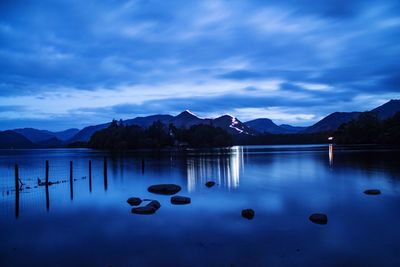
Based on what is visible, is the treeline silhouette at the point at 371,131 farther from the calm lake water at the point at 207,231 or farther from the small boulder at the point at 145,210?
the small boulder at the point at 145,210

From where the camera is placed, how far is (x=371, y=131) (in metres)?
146

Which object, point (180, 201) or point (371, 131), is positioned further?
point (371, 131)

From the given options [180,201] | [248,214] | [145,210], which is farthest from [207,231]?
A: [180,201]

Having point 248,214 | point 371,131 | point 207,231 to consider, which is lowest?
point 207,231

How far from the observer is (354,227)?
17469 millimetres

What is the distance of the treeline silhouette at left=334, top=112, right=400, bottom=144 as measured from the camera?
419 feet

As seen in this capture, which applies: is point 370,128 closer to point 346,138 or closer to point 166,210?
point 346,138

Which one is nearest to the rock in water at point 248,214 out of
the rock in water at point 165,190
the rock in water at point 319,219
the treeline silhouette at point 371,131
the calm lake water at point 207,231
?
the calm lake water at point 207,231

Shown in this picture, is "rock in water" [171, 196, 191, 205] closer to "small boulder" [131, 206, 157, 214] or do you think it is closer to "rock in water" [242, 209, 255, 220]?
"small boulder" [131, 206, 157, 214]

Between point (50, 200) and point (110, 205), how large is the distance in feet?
22.4

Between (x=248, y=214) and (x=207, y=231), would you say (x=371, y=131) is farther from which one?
(x=207, y=231)

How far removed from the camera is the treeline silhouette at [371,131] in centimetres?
12759

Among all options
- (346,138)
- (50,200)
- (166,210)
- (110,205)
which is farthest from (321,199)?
(346,138)

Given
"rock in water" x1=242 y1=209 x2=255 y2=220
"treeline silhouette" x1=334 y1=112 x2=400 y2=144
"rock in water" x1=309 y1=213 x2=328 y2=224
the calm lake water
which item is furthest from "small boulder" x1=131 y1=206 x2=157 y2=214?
"treeline silhouette" x1=334 y1=112 x2=400 y2=144
